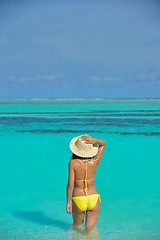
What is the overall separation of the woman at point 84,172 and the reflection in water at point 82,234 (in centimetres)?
35

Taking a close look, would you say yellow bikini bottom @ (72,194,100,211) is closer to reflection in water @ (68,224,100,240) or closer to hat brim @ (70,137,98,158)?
hat brim @ (70,137,98,158)

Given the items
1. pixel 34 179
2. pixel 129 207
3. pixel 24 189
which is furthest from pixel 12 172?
pixel 129 207

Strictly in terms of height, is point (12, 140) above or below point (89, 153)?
below

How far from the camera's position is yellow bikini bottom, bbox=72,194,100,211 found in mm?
3330

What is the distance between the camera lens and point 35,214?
4.85 metres

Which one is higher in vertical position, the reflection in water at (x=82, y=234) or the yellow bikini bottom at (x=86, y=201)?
the yellow bikini bottom at (x=86, y=201)

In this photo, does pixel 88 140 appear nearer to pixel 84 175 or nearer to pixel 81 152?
pixel 81 152

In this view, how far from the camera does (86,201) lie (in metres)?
3.34

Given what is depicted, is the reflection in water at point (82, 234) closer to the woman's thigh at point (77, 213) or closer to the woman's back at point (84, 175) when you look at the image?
the woman's thigh at point (77, 213)

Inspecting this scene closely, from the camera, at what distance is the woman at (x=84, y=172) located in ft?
10.5

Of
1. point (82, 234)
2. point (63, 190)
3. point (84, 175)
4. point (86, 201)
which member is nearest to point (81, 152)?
point (84, 175)

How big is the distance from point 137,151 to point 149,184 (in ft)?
11.9

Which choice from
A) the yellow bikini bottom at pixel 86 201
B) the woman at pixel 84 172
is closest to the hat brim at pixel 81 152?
the woman at pixel 84 172

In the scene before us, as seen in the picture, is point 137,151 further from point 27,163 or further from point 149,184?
point 149,184
